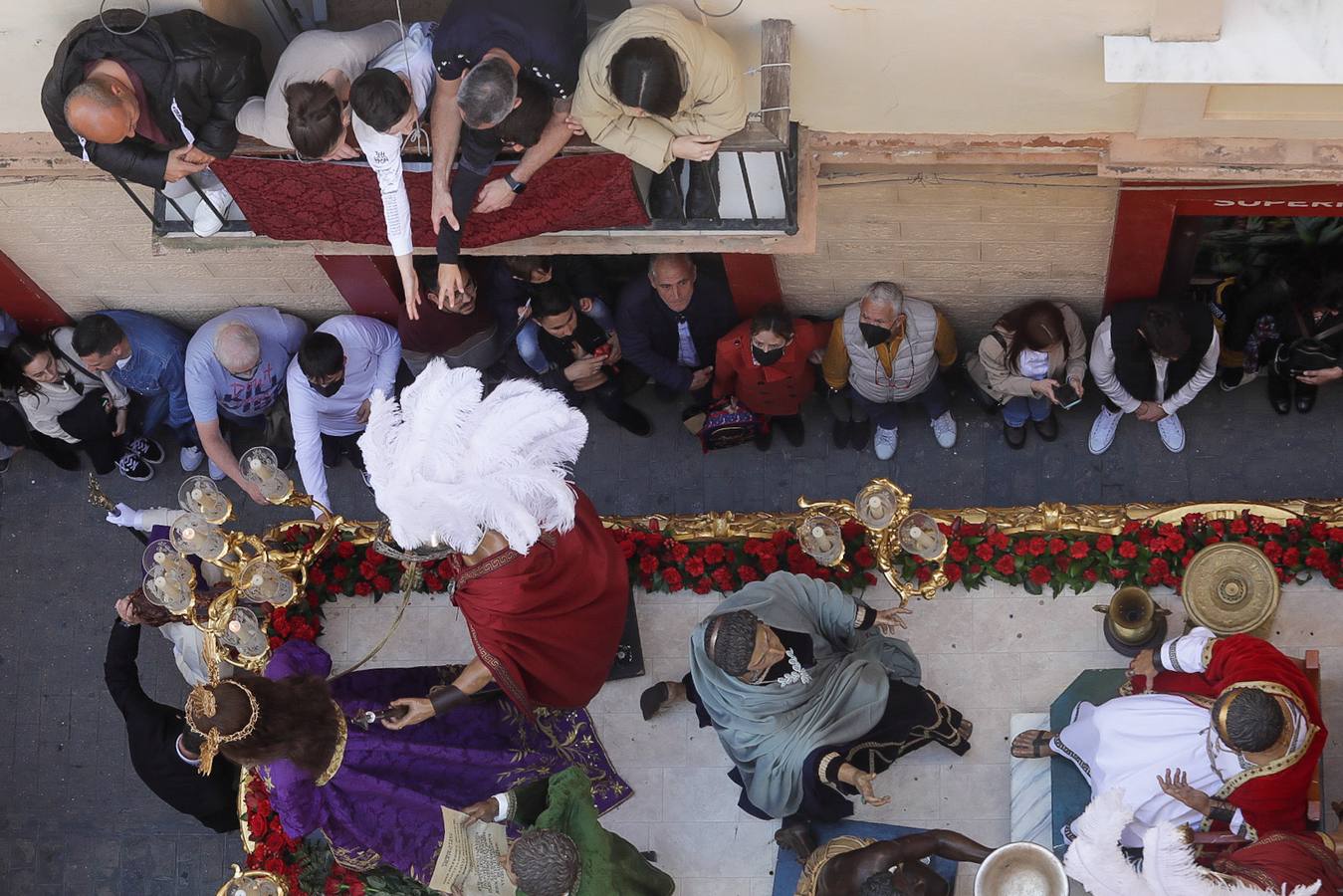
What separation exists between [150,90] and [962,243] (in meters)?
4.09

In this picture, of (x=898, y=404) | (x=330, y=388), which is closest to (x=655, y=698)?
(x=898, y=404)

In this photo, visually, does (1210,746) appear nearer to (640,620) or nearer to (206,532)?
(640,620)

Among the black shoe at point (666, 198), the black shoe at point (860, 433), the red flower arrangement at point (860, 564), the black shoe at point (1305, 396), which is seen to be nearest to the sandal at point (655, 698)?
the red flower arrangement at point (860, 564)

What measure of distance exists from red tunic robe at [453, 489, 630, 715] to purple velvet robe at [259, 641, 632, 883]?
0.99 ft

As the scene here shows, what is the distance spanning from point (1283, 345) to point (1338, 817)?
8.54 ft

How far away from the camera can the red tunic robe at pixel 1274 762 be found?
19.5 ft

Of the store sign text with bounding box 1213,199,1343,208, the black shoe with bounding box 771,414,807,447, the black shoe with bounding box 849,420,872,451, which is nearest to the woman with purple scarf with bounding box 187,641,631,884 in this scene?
the black shoe with bounding box 771,414,807,447

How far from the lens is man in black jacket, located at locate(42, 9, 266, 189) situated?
5754 mm

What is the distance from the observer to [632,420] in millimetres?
8969

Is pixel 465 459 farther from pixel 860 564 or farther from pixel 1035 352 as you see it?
pixel 1035 352

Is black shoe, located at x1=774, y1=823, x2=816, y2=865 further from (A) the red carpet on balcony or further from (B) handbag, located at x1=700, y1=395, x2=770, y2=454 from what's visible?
(A) the red carpet on balcony

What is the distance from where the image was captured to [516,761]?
7.28 metres

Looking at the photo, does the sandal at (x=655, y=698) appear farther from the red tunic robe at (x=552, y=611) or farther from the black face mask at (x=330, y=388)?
the black face mask at (x=330, y=388)

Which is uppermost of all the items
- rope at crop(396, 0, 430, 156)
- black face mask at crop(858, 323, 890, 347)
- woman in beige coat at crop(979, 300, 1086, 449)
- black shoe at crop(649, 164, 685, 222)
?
rope at crop(396, 0, 430, 156)
